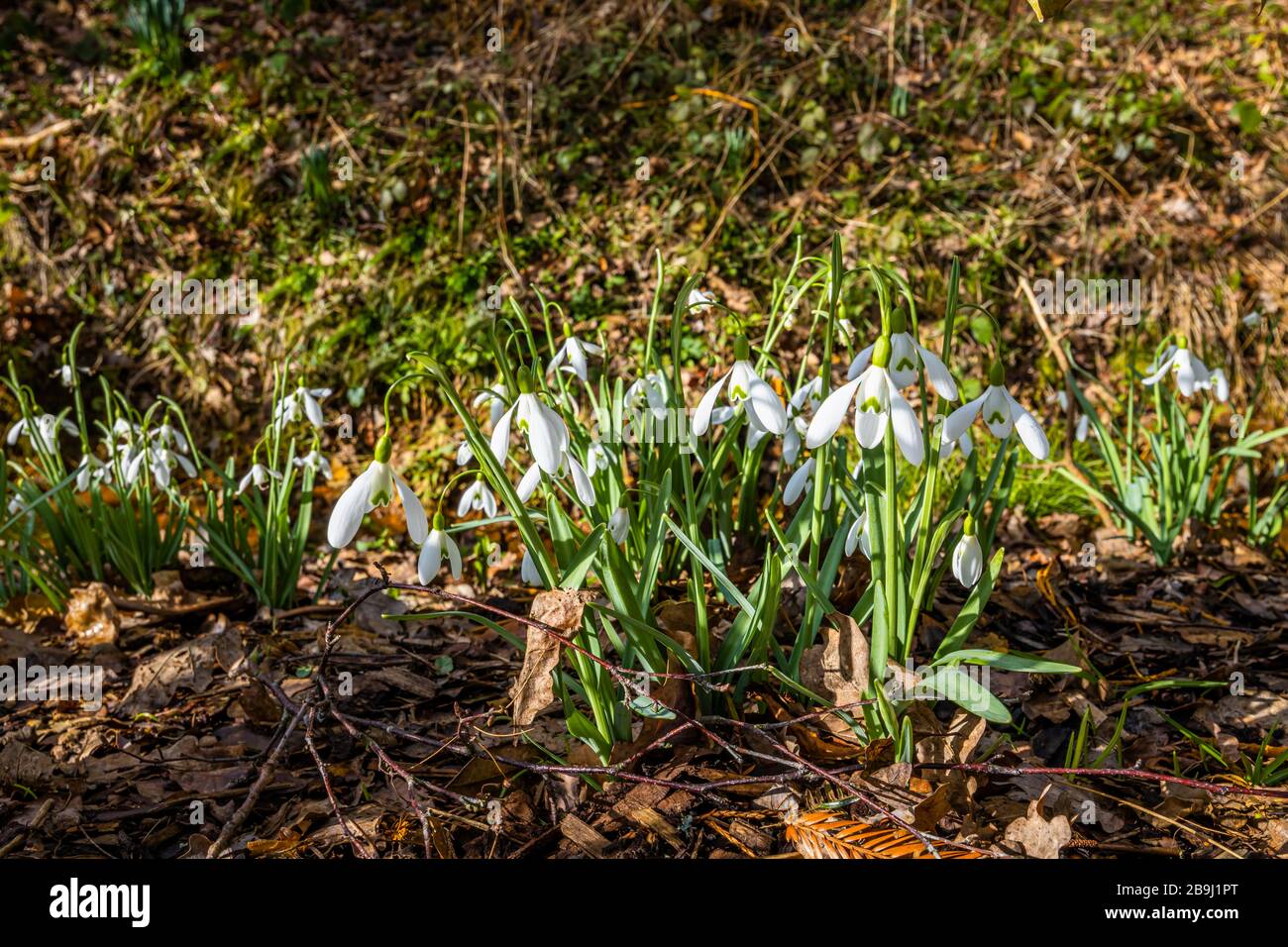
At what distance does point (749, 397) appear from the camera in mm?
1442

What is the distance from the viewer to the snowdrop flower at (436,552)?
58.4 inches

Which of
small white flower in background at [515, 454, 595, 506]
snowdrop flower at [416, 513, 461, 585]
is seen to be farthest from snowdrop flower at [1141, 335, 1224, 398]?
snowdrop flower at [416, 513, 461, 585]

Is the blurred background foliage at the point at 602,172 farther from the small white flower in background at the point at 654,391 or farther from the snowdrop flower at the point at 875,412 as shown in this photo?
the snowdrop flower at the point at 875,412

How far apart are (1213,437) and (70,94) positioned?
5858mm

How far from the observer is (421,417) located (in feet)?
12.5

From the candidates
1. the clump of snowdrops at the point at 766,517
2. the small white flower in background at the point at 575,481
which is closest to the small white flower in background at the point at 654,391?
the clump of snowdrops at the point at 766,517

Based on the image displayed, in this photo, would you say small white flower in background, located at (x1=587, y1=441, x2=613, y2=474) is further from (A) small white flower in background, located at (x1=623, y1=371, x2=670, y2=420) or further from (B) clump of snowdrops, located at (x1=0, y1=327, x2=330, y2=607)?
(B) clump of snowdrops, located at (x1=0, y1=327, x2=330, y2=607)

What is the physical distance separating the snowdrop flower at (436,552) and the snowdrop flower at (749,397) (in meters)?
0.47

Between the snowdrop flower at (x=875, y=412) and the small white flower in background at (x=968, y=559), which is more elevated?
the snowdrop flower at (x=875, y=412)

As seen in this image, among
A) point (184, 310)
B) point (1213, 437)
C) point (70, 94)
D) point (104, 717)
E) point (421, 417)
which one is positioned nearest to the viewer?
point (104, 717)

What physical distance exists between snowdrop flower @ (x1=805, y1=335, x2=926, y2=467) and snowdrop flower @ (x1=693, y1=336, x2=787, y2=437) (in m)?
0.14

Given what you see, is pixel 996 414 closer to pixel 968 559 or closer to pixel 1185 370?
pixel 968 559

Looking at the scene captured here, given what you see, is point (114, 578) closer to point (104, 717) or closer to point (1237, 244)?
point (104, 717)

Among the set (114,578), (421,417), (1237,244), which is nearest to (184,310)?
(421,417)
